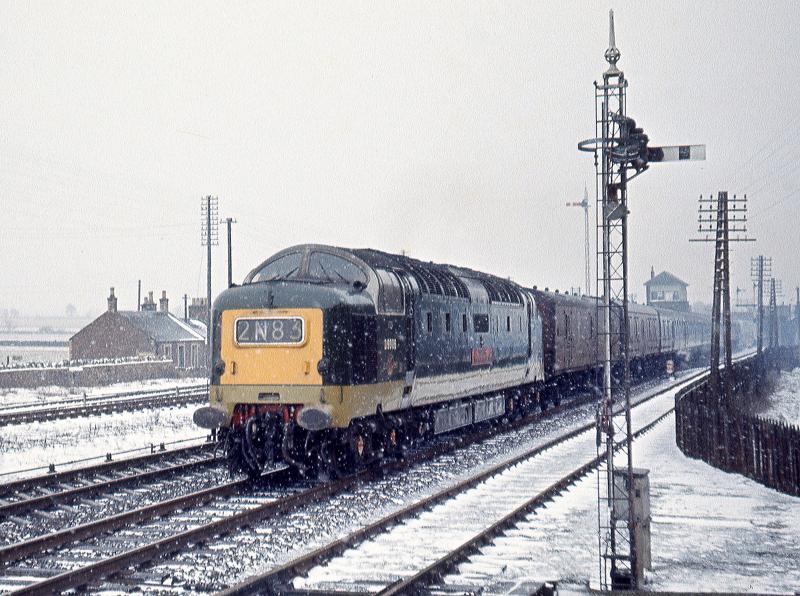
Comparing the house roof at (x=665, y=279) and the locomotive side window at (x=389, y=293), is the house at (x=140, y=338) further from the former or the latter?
the house roof at (x=665, y=279)

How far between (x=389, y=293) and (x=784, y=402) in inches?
1307

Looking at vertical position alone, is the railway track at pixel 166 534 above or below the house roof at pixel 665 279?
below

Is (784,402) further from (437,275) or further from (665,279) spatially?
(665,279)

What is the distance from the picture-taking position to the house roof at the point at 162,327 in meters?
61.3

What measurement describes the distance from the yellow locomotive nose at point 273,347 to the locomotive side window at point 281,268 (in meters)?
1.19

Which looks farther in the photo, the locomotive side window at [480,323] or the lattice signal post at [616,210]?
the locomotive side window at [480,323]

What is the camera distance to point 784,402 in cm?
4431

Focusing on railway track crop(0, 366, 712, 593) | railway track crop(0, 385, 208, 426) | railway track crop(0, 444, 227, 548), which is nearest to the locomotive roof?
railway track crop(0, 366, 712, 593)

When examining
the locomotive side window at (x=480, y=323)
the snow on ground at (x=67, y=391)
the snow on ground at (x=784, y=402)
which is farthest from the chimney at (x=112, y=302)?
the locomotive side window at (x=480, y=323)

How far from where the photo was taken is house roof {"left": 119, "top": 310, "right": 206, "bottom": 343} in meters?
61.3

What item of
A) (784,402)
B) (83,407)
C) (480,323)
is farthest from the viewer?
(784,402)

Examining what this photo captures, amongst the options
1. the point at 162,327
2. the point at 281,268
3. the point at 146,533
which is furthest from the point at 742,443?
the point at 162,327

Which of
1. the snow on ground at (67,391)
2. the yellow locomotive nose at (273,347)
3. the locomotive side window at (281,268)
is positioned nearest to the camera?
the yellow locomotive nose at (273,347)

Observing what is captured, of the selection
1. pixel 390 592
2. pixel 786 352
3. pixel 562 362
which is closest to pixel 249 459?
pixel 390 592
